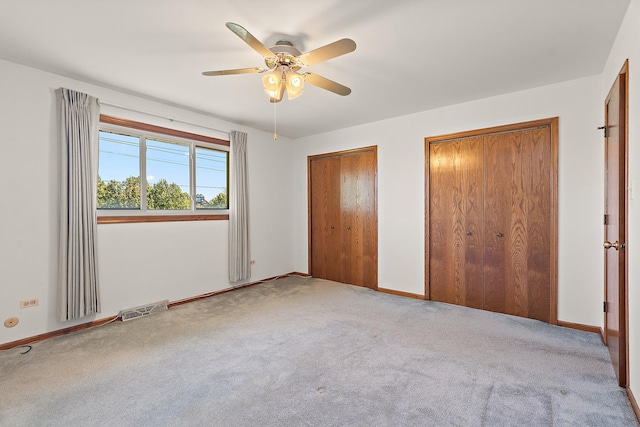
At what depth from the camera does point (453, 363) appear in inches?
89.4

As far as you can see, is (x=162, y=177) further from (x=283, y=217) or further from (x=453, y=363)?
(x=453, y=363)

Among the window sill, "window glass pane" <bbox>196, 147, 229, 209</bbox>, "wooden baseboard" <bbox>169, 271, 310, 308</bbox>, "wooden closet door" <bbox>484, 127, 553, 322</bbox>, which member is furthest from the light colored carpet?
"window glass pane" <bbox>196, 147, 229, 209</bbox>

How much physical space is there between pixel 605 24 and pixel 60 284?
15.6 ft

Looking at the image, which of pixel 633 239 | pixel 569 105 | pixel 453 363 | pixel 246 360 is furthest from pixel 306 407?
pixel 569 105

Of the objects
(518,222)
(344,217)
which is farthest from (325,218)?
(518,222)

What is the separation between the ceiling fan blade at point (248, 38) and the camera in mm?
1620

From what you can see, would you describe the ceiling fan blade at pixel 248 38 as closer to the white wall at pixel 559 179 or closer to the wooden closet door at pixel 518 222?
the white wall at pixel 559 179

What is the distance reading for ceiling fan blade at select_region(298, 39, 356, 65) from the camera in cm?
181

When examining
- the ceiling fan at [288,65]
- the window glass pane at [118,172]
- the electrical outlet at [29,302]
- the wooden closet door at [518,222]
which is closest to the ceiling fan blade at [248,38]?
the ceiling fan at [288,65]

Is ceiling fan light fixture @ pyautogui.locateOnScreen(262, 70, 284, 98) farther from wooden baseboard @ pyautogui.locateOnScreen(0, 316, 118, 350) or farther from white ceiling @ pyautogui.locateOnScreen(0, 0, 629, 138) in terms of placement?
wooden baseboard @ pyautogui.locateOnScreen(0, 316, 118, 350)

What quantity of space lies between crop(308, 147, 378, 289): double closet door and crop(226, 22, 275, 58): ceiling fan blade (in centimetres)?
265

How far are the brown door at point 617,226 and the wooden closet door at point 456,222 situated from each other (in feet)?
3.86

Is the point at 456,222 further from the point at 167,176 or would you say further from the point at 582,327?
the point at 167,176

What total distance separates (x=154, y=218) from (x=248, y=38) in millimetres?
2589
